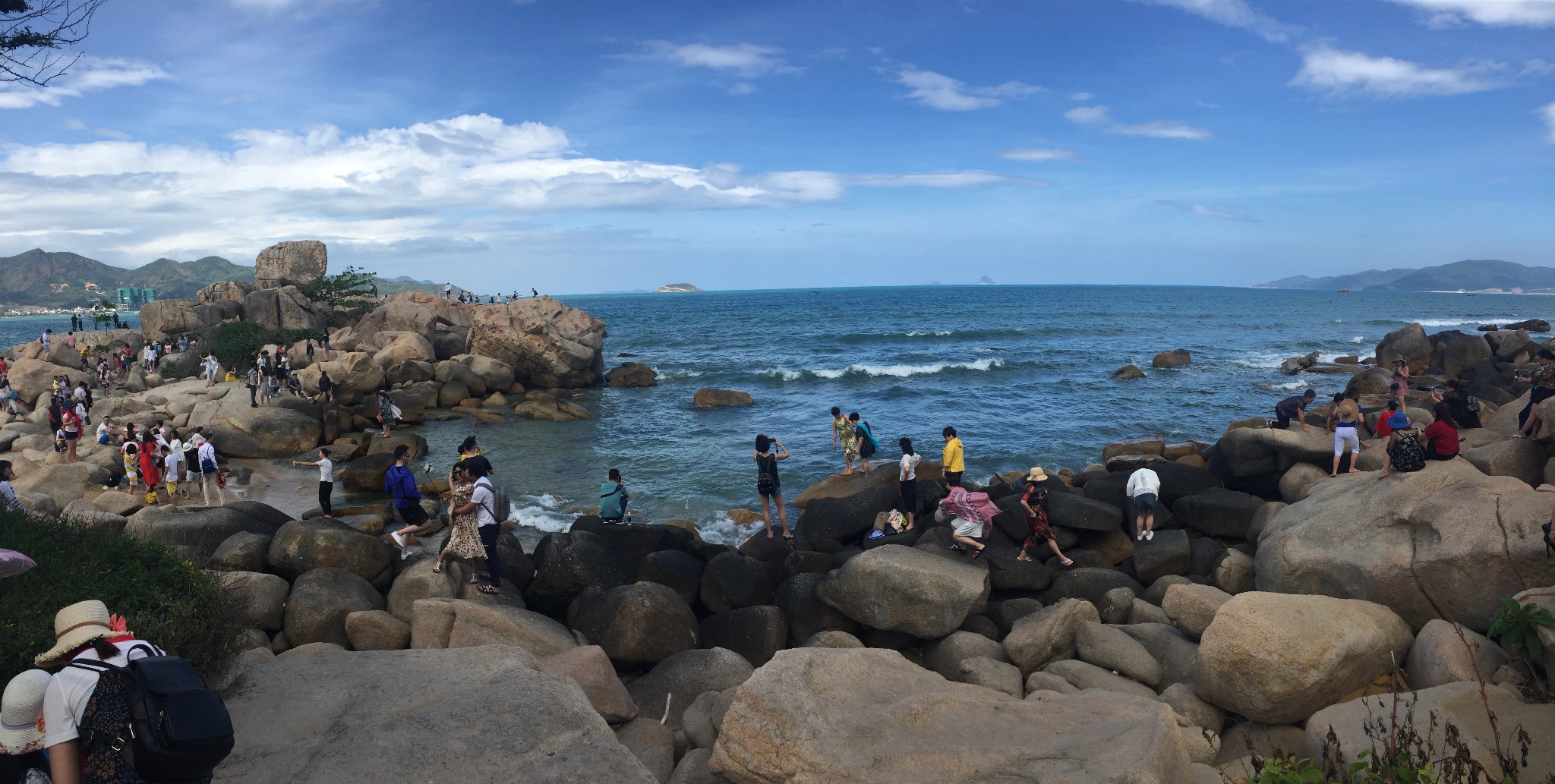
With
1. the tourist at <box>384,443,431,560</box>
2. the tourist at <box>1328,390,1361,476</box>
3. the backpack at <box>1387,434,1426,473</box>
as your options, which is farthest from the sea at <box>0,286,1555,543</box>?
the backpack at <box>1387,434,1426,473</box>

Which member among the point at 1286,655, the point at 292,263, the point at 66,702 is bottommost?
the point at 1286,655

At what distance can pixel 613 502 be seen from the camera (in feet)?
47.4

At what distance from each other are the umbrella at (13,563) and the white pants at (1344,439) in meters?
17.6

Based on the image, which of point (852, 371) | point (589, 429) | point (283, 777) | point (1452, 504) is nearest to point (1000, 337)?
point (852, 371)

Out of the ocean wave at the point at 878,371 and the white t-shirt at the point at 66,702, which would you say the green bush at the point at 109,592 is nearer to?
the white t-shirt at the point at 66,702

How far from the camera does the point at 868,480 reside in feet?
58.5

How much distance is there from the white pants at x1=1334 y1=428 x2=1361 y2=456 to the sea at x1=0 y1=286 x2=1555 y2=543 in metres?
7.46

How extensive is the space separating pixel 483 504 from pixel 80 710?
6.29 metres

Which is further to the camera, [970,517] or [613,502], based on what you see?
[613,502]

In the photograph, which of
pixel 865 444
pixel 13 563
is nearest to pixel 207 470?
pixel 13 563

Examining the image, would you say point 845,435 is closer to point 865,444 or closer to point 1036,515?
point 865,444

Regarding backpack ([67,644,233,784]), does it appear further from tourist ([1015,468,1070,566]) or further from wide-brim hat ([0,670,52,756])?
tourist ([1015,468,1070,566])

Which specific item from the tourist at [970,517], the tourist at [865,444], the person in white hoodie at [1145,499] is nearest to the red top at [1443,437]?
the person in white hoodie at [1145,499]

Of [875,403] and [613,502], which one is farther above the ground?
[613,502]
